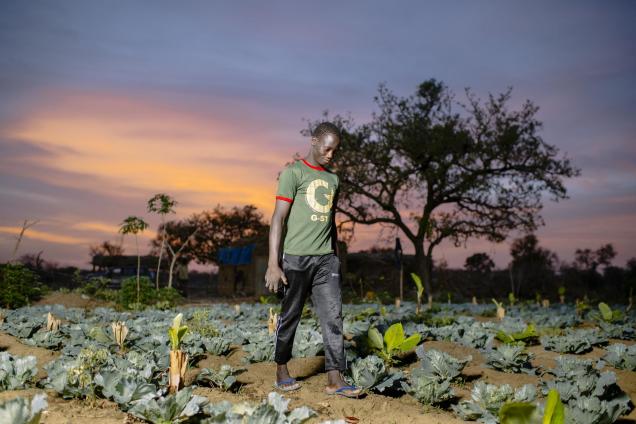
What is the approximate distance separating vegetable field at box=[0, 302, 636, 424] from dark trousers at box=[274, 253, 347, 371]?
34 cm

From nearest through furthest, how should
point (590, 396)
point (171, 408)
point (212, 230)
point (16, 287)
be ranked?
1. point (171, 408)
2. point (590, 396)
3. point (16, 287)
4. point (212, 230)

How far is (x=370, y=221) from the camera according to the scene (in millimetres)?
22531

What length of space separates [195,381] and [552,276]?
24.1 meters

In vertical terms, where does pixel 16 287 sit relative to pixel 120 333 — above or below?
above

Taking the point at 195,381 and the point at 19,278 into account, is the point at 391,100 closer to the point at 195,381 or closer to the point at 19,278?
the point at 19,278

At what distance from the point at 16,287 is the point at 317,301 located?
11.1m

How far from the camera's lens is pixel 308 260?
4.15m

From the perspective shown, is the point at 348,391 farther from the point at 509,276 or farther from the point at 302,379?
the point at 509,276

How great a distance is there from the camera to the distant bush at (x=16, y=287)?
12211 millimetres

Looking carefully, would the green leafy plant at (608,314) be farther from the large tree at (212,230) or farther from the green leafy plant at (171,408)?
the large tree at (212,230)

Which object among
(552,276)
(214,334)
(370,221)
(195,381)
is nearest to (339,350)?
(195,381)

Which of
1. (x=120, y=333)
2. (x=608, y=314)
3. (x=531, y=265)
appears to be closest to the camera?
(x=120, y=333)

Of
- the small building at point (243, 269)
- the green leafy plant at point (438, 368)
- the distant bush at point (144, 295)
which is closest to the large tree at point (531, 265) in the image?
the small building at point (243, 269)

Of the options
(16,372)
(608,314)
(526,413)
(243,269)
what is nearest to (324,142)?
(526,413)
